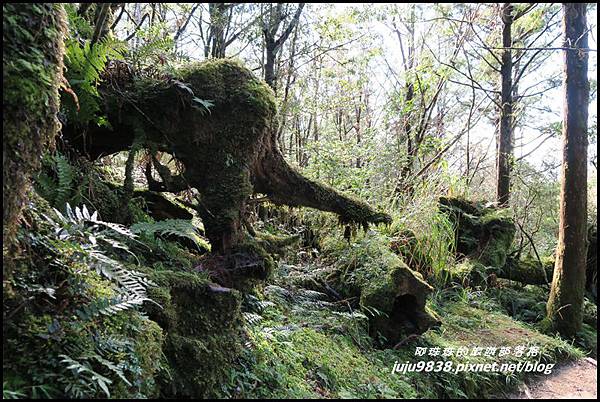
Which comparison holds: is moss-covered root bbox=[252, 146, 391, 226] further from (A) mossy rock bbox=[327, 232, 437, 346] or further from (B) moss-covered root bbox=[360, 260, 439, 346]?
(B) moss-covered root bbox=[360, 260, 439, 346]

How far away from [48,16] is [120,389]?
156cm

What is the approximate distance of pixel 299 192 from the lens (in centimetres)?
450

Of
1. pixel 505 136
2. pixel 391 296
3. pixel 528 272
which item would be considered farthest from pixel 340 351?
pixel 505 136

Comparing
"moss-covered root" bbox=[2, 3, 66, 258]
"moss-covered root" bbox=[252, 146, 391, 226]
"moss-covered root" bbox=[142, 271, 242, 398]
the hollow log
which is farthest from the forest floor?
"moss-covered root" bbox=[2, 3, 66, 258]

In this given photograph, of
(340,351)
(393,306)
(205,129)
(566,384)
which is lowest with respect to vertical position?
(566,384)

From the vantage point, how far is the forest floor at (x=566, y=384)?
434cm

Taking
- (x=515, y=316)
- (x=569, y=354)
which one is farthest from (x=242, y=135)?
(x=515, y=316)

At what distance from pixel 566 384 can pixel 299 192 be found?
4.12 metres

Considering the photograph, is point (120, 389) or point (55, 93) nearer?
point (120, 389)

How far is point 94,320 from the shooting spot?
5.44 ft

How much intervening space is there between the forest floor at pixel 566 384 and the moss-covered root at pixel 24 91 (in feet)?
16.3

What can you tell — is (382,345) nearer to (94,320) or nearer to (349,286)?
(349,286)

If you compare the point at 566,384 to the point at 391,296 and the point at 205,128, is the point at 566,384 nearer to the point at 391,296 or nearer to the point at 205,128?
the point at 391,296

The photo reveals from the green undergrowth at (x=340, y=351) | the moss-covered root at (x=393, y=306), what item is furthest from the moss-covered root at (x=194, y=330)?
the moss-covered root at (x=393, y=306)
